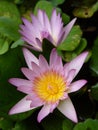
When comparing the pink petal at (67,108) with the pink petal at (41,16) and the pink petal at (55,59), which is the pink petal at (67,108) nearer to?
the pink petal at (55,59)

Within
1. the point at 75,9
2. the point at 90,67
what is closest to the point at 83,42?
the point at 90,67

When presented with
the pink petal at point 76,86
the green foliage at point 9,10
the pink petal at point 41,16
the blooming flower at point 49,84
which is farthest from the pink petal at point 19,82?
the green foliage at point 9,10

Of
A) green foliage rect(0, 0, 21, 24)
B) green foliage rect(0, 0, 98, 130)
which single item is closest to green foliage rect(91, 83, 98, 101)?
green foliage rect(0, 0, 98, 130)

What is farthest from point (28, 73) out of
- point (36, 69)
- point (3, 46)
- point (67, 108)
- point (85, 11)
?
point (85, 11)

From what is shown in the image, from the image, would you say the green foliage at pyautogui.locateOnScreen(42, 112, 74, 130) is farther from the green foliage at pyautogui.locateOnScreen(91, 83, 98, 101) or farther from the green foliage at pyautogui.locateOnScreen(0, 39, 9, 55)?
the green foliage at pyautogui.locateOnScreen(0, 39, 9, 55)

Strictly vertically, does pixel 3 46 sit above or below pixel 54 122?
above

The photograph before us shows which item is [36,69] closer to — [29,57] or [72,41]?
[29,57]

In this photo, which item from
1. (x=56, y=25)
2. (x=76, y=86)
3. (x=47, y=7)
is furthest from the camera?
(x=47, y=7)
